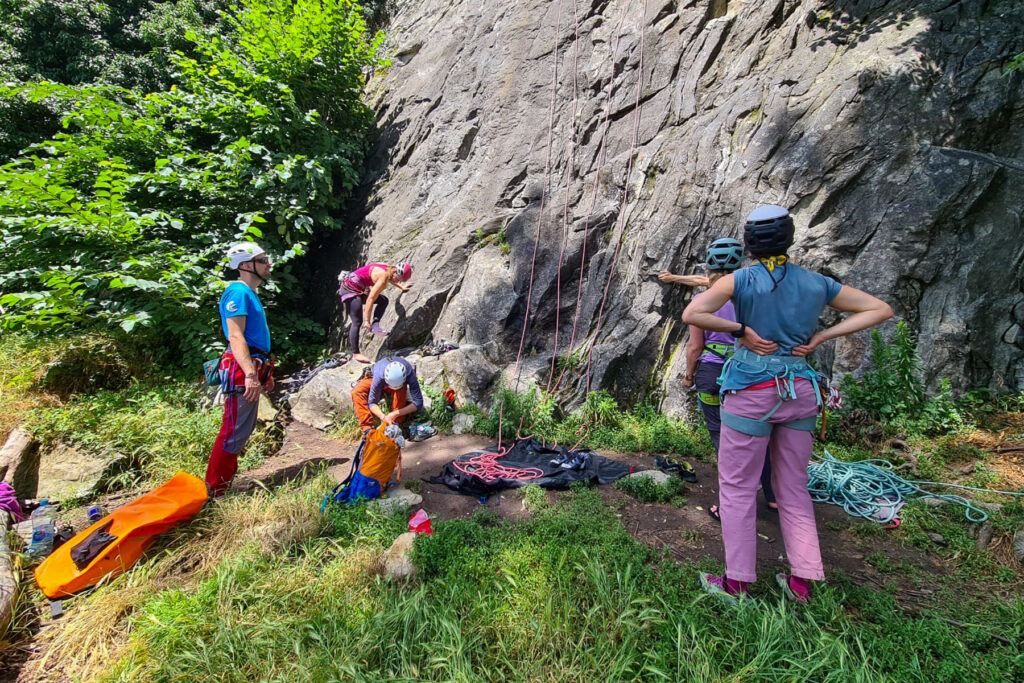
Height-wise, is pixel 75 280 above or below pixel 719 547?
above

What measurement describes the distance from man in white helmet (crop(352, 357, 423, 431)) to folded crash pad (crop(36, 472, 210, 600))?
172 cm

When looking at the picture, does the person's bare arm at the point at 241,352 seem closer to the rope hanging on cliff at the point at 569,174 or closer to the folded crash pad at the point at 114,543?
the folded crash pad at the point at 114,543

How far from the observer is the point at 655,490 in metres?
3.74

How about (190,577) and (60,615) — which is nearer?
(60,615)

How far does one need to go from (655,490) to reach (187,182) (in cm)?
713

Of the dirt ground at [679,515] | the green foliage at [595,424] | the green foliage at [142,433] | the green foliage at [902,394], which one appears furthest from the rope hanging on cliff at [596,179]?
the green foliage at [142,433]

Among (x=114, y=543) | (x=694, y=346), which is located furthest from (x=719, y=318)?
(x=114, y=543)

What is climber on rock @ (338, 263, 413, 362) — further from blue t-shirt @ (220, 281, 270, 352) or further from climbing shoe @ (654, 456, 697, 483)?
climbing shoe @ (654, 456, 697, 483)

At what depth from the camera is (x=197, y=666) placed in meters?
2.18

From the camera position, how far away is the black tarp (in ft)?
13.2

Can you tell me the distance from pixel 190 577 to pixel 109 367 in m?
5.10

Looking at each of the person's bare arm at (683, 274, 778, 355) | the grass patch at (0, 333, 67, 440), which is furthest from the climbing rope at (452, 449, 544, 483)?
the grass patch at (0, 333, 67, 440)

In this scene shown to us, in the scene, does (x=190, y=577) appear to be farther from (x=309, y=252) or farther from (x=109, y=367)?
(x=309, y=252)

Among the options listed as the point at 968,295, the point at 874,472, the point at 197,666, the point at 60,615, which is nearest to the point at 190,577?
the point at 60,615
